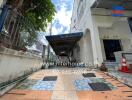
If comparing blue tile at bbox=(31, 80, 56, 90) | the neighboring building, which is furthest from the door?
blue tile at bbox=(31, 80, 56, 90)

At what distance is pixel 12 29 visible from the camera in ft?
13.4

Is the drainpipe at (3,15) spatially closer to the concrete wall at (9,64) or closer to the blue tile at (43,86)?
the concrete wall at (9,64)

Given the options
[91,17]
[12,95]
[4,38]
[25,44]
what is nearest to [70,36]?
[91,17]

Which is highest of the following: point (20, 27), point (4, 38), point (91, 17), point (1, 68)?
point (91, 17)

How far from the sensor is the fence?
330cm

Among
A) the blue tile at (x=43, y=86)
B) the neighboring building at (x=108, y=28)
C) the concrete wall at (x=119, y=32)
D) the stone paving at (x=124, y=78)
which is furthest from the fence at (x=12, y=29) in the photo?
the concrete wall at (x=119, y=32)

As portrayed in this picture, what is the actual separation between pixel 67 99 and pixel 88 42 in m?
8.45

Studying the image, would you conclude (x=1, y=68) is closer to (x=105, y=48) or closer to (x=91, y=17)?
(x=91, y=17)

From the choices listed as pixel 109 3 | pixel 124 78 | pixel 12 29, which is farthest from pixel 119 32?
pixel 12 29

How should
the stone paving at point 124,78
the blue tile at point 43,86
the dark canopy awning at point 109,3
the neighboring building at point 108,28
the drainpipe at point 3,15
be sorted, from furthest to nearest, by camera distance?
the neighboring building at point 108,28 < the dark canopy awning at point 109,3 < the stone paving at point 124,78 < the blue tile at point 43,86 < the drainpipe at point 3,15

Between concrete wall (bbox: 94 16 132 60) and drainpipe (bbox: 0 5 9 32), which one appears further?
concrete wall (bbox: 94 16 132 60)

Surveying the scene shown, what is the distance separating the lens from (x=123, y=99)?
268 cm

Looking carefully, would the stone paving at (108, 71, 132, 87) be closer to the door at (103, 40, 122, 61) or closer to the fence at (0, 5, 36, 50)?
the fence at (0, 5, 36, 50)

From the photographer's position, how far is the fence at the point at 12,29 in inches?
130
